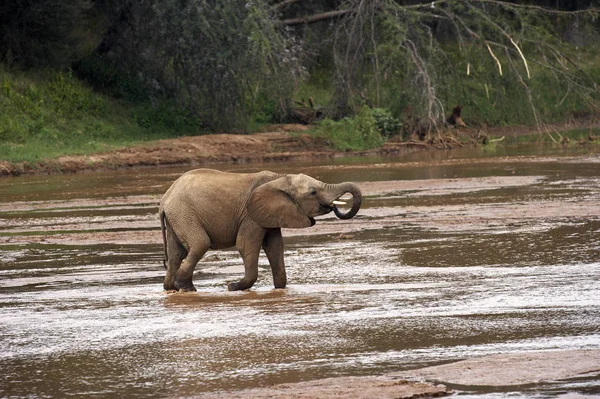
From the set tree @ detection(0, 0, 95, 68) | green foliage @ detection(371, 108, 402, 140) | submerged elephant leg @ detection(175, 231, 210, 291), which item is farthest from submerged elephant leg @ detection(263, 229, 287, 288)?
green foliage @ detection(371, 108, 402, 140)

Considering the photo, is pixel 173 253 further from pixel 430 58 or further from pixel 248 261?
pixel 430 58

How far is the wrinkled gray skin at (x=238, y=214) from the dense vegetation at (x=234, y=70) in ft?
63.2

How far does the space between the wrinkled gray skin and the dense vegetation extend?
19.3 m

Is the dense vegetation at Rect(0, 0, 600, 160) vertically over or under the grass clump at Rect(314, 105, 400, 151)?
over

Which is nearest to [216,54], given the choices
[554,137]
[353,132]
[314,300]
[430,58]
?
[353,132]

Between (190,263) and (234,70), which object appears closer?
(190,263)

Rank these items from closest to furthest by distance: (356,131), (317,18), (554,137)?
(356,131) < (554,137) < (317,18)

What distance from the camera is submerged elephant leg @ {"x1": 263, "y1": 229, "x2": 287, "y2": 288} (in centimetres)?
1152

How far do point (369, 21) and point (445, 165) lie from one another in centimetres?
774

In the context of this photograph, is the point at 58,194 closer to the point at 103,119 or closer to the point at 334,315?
the point at 103,119

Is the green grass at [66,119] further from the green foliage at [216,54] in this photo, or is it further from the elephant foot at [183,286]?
the elephant foot at [183,286]

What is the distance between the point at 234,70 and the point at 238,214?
21.3 metres

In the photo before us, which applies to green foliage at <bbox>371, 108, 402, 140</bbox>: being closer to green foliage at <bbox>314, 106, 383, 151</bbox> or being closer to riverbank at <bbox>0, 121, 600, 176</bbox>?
green foliage at <bbox>314, 106, 383, 151</bbox>

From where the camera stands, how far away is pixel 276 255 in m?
11.7
